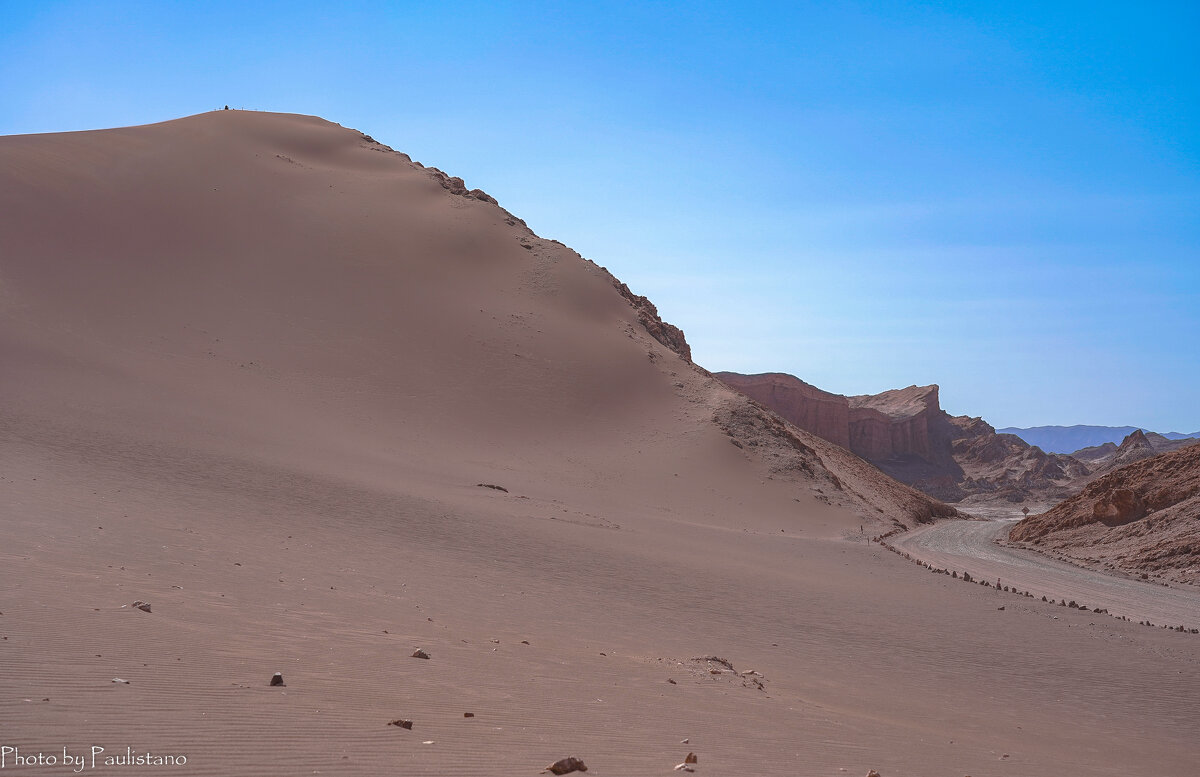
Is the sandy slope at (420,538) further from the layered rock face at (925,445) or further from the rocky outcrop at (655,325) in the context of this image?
the layered rock face at (925,445)

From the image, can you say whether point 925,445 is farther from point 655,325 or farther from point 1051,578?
Result: point 1051,578

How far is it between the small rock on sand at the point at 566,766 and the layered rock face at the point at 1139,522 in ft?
86.3

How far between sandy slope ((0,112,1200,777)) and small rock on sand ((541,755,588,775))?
0.75ft

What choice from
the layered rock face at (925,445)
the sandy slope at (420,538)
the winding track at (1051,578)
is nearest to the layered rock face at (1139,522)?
the winding track at (1051,578)

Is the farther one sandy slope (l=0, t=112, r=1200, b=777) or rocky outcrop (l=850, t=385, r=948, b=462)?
rocky outcrop (l=850, t=385, r=948, b=462)

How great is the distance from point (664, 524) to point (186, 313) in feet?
73.9

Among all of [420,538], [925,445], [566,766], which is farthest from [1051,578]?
[925,445]

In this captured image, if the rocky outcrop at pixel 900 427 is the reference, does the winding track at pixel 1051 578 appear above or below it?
below

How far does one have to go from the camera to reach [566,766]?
6.23 meters

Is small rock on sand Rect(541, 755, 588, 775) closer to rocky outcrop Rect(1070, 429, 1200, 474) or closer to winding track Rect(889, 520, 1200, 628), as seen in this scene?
winding track Rect(889, 520, 1200, 628)

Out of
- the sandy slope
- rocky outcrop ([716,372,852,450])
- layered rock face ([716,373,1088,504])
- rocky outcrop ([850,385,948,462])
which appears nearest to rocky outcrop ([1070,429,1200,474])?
layered rock face ([716,373,1088,504])

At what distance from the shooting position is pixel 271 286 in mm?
40719

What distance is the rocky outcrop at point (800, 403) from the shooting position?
90.9 metres

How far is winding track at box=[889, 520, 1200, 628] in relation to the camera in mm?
21047
